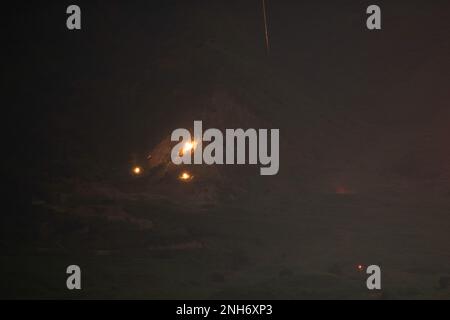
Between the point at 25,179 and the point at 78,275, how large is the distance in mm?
11032

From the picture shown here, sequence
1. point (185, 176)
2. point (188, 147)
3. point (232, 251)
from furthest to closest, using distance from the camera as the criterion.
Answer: point (188, 147) < point (185, 176) < point (232, 251)

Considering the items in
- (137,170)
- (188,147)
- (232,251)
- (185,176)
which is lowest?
(232,251)

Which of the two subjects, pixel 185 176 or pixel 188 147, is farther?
pixel 188 147

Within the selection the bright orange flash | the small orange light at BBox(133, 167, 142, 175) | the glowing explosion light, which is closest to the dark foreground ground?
the glowing explosion light

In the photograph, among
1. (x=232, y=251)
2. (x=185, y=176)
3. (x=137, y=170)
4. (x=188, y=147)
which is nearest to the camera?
(x=232, y=251)

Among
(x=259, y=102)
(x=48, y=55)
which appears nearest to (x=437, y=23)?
(x=259, y=102)

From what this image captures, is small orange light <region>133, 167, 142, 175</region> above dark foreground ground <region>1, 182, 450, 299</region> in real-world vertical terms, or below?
above

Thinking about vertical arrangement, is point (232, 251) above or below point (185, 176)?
below

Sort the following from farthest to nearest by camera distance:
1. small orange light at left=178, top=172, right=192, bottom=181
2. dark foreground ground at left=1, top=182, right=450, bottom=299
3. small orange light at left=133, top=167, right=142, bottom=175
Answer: small orange light at left=133, top=167, right=142, bottom=175
small orange light at left=178, top=172, right=192, bottom=181
dark foreground ground at left=1, top=182, right=450, bottom=299

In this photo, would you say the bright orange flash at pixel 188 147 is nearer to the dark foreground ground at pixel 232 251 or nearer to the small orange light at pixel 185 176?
the small orange light at pixel 185 176

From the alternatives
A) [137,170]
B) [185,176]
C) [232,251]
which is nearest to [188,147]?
[185,176]

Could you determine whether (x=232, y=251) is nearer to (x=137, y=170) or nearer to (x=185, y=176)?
(x=185, y=176)

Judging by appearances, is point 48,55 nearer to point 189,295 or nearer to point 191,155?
point 191,155

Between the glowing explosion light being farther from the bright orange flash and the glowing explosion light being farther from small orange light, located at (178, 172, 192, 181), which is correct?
the bright orange flash
